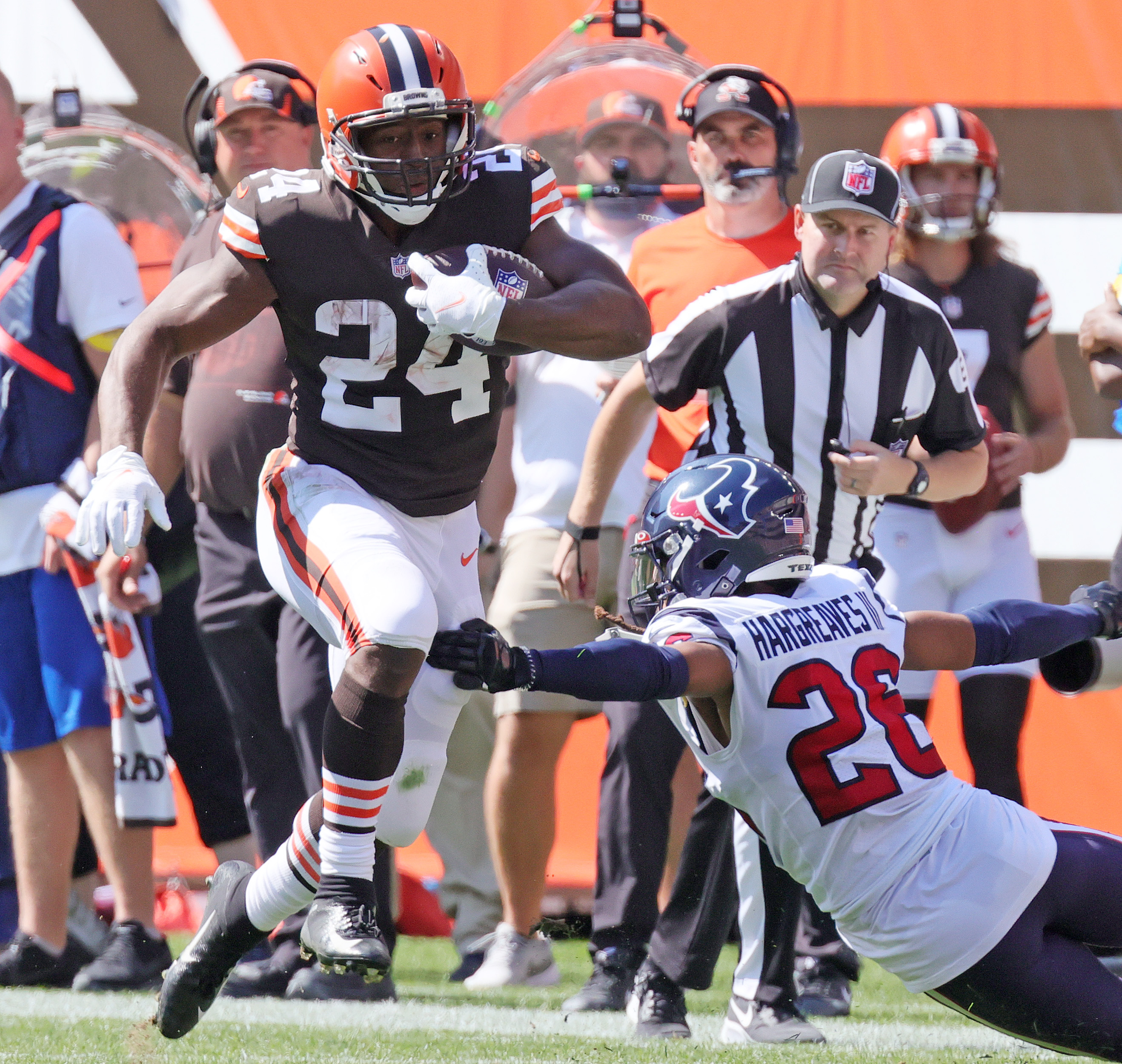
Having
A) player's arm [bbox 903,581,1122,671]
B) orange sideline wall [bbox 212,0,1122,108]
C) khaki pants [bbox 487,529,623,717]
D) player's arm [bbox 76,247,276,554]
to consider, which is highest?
orange sideline wall [bbox 212,0,1122,108]

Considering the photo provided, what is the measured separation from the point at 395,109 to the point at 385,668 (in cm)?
99

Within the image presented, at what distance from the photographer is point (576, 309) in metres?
2.91

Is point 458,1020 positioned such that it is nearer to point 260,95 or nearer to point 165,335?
point 165,335

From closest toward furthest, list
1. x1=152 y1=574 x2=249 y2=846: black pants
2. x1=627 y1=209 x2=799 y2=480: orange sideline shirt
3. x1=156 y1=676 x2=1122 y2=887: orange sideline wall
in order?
x1=627 y1=209 x2=799 y2=480: orange sideline shirt → x1=152 y1=574 x2=249 y2=846: black pants → x1=156 y1=676 x2=1122 y2=887: orange sideline wall

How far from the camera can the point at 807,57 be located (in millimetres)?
4891

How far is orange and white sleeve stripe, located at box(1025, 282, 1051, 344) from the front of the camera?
4.13 meters

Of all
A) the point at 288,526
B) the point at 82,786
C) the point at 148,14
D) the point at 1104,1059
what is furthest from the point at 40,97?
the point at 1104,1059

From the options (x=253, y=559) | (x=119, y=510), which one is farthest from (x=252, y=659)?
(x=119, y=510)

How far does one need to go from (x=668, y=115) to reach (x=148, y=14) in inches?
64.9

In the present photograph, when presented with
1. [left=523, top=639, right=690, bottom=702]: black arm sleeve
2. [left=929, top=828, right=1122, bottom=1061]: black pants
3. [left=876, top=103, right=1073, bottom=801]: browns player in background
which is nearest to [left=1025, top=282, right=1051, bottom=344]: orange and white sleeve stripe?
[left=876, top=103, right=1073, bottom=801]: browns player in background

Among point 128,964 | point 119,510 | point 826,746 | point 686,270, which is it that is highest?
point 686,270

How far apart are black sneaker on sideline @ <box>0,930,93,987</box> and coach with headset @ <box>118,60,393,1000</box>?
0.46 meters

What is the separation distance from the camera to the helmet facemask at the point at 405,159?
9.79ft

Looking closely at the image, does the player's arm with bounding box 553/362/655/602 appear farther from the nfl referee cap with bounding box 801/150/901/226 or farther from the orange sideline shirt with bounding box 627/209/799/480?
the nfl referee cap with bounding box 801/150/901/226
